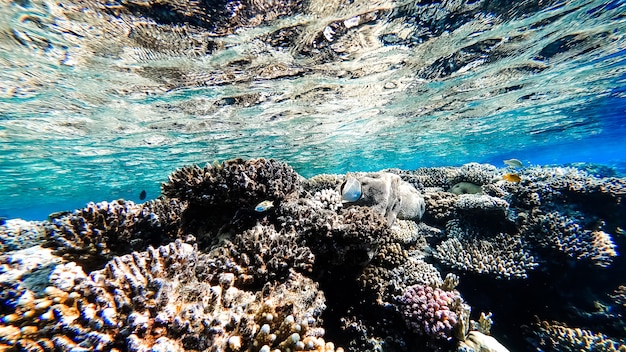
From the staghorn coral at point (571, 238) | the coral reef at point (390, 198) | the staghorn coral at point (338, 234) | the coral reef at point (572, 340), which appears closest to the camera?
the staghorn coral at point (338, 234)

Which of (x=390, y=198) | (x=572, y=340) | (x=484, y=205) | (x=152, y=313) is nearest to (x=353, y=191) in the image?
(x=390, y=198)

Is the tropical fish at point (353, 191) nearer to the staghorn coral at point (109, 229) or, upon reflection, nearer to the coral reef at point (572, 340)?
the staghorn coral at point (109, 229)

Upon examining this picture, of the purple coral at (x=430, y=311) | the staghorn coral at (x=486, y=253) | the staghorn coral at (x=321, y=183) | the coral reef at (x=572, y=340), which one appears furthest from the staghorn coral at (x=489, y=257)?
the staghorn coral at (x=321, y=183)

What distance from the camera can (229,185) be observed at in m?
4.48

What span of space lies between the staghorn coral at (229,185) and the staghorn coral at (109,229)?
0.54 metres

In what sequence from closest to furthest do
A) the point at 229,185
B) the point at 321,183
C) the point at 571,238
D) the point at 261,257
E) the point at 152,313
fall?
the point at 152,313
the point at 261,257
the point at 229,185
the point at 571,238
the point at 321,183

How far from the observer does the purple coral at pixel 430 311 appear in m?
3.80

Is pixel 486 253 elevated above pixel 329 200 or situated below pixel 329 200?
below

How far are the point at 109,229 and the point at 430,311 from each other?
16.6ft

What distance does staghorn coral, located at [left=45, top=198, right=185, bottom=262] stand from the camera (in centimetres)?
367

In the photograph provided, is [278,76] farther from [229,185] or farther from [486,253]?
[486,253]

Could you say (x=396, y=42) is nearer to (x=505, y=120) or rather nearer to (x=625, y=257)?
(x=625, y=257)

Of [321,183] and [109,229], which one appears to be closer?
[109,229]

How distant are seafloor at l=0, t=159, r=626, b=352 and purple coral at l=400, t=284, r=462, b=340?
0.07 ft
